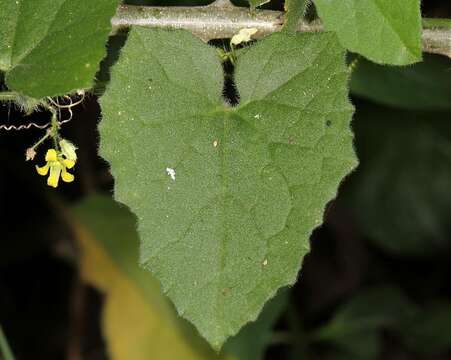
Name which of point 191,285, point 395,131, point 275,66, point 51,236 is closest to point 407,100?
point 395,131

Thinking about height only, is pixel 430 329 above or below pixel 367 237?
below

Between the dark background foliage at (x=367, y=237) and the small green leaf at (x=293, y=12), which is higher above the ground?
the small green leaf at (x=293, y=12)

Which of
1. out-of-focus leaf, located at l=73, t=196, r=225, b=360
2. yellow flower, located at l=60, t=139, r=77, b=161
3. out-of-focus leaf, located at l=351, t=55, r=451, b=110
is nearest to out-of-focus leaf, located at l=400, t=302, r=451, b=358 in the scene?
out-of-focus leaf, located at l=73, t=196, r=225, b=360

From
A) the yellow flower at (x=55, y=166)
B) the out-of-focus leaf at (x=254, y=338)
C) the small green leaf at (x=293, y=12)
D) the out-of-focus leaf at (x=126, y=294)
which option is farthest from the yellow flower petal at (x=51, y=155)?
the out-of-focus leaf at (x=126, y=294)

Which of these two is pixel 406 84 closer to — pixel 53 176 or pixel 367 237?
pixel 367 237

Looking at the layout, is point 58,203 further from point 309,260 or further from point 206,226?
point 206,226

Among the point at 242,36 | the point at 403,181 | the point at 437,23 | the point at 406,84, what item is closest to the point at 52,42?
the point at 242,36

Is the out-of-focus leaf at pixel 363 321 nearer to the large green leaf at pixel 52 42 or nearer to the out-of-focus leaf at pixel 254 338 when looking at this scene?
the out-of-focus leaf at pixel 254 338
